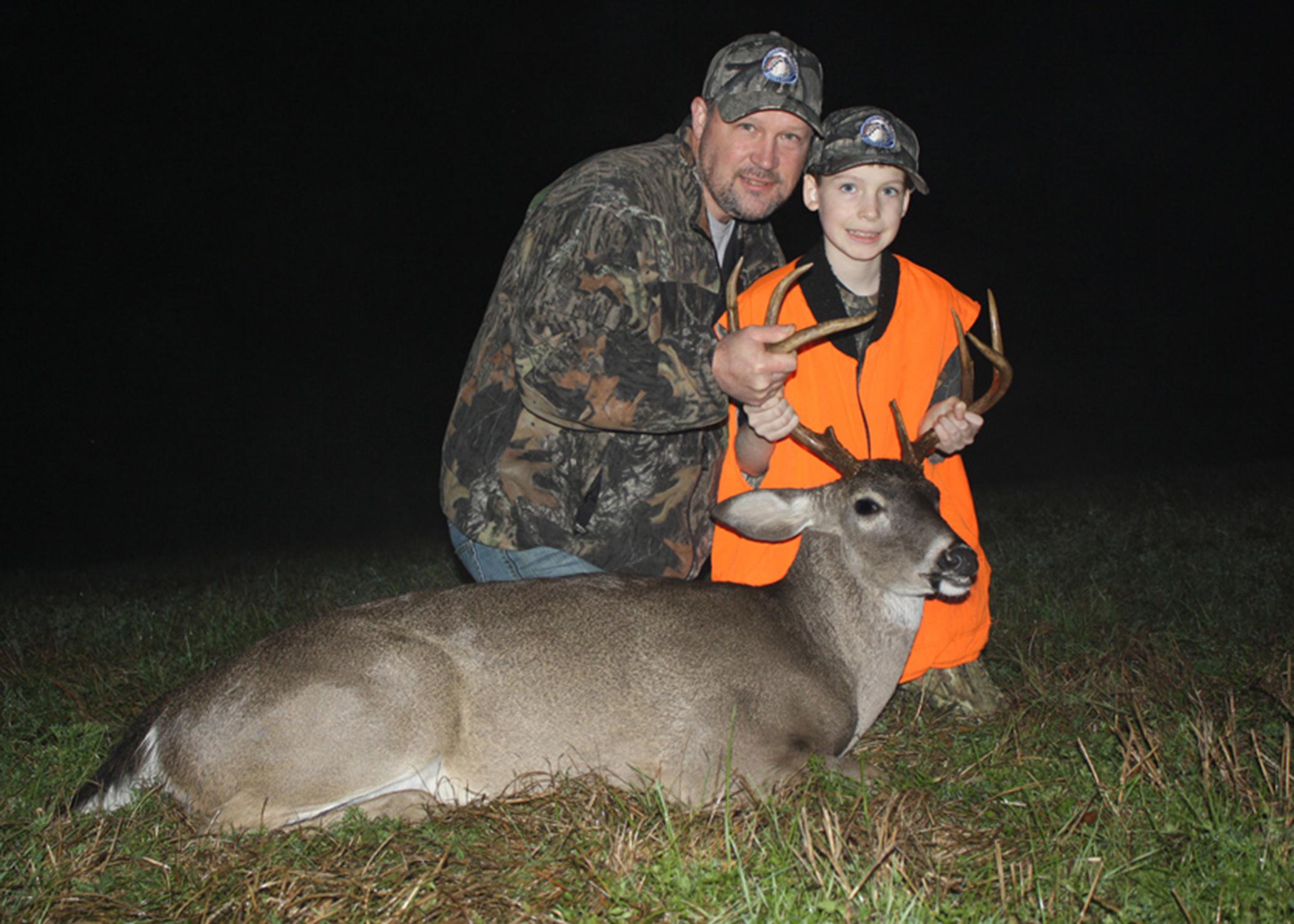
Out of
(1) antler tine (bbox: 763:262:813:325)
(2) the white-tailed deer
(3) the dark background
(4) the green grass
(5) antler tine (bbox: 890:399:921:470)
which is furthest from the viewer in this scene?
(3) the dark background

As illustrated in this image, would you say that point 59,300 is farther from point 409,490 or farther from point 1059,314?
point 1059,314

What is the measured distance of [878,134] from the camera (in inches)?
157

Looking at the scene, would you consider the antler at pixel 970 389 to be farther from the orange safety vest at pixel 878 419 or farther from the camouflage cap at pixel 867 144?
the camouflage cap at pixel 867 144

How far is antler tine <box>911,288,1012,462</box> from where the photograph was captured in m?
3.61

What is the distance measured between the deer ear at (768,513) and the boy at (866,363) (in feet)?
0.93

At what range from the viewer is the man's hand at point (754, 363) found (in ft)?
11.2

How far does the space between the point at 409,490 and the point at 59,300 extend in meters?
9.97

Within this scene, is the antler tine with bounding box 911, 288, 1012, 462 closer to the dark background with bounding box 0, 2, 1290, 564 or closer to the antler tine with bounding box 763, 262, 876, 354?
the antler tine with bounding box 763, 262, 876, 354

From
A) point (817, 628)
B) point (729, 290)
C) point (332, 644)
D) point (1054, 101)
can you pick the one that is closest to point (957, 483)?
point (817, 628)

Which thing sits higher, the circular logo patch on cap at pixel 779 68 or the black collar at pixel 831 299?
the circular logo patch on cap at pixel 779 68

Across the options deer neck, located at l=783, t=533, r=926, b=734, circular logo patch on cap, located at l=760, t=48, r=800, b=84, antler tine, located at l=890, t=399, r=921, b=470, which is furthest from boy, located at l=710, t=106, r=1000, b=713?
deer neck, located at l=783, t=533, r=926, b=734

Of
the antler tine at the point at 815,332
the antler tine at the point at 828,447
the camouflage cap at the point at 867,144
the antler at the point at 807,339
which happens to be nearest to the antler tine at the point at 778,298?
the antler at the point at 807,339

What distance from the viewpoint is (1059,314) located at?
29.6m

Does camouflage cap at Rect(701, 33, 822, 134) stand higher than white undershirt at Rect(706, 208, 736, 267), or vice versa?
camouflage cap at Rect(701, 33, 822, 134)
